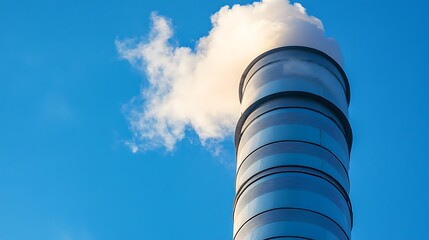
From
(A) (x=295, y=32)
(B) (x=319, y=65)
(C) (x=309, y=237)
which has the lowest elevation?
(C) (x=309, y=237)

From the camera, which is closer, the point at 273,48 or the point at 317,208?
the point at 317,208

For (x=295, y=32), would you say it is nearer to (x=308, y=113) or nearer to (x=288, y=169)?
(x=308, y=113)

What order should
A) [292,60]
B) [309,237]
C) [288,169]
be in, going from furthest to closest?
[292,60] → [288,169] → [309,237]

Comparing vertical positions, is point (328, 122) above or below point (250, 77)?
below

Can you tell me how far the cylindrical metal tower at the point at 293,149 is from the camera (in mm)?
29672

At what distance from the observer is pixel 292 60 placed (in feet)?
110

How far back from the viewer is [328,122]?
1275 inches

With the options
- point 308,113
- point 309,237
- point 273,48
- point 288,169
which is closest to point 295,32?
point 273,48

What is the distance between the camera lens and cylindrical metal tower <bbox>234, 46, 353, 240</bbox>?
1168 inches

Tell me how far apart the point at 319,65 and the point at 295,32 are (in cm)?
254

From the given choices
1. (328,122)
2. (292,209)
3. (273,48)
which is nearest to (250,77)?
(273,48)

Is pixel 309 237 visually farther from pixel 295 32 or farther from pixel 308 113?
pixel 295 32

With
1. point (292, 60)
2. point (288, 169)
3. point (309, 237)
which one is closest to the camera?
point (309, 237)

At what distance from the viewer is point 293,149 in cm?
3116
